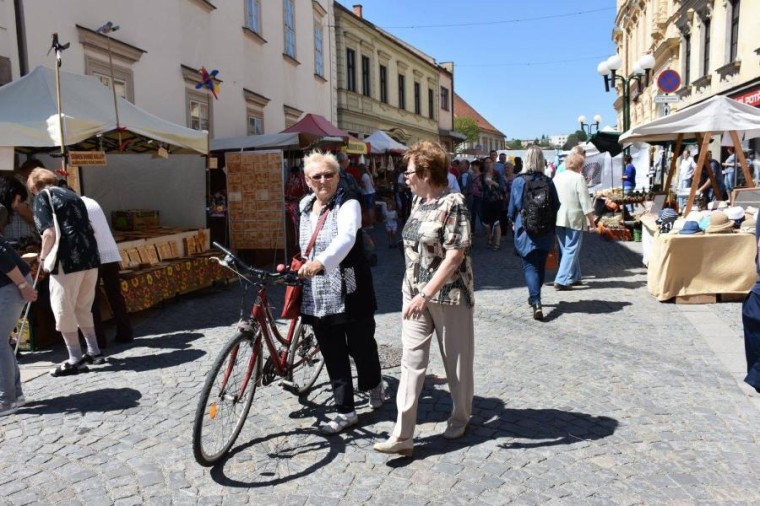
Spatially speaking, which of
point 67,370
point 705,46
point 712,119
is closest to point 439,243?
point 67,370

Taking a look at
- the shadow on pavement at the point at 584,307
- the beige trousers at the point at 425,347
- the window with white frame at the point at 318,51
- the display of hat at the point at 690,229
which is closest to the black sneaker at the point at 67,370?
the beige trousers at the point at 425,347

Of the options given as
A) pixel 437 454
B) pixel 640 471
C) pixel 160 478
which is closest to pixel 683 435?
pixel 640 471

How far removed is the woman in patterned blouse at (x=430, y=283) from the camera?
3.34 metres

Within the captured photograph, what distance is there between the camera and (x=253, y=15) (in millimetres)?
15578

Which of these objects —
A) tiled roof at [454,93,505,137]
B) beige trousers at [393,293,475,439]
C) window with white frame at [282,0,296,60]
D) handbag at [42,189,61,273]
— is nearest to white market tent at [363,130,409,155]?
window with white frame at [282,0,296,60]

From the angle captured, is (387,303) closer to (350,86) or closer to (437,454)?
(437,454)

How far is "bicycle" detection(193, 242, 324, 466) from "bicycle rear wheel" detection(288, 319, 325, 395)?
7cm

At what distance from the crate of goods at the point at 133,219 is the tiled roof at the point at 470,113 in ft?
191

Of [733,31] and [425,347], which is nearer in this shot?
[425,347]

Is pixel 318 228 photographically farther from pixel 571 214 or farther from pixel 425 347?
pixel 571 214

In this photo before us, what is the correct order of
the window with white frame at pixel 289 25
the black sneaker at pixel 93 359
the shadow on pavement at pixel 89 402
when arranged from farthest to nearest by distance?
the window with white frame at pixel 289 25, the black sneaker at pixel 93 359, the shadow on pavement at pixel 89 402

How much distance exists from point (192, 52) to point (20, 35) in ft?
15.0

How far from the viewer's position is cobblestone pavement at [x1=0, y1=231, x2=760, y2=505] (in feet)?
10.5

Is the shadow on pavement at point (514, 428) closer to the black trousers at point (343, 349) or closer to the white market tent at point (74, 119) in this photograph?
the black trousers at point (343, 349)
